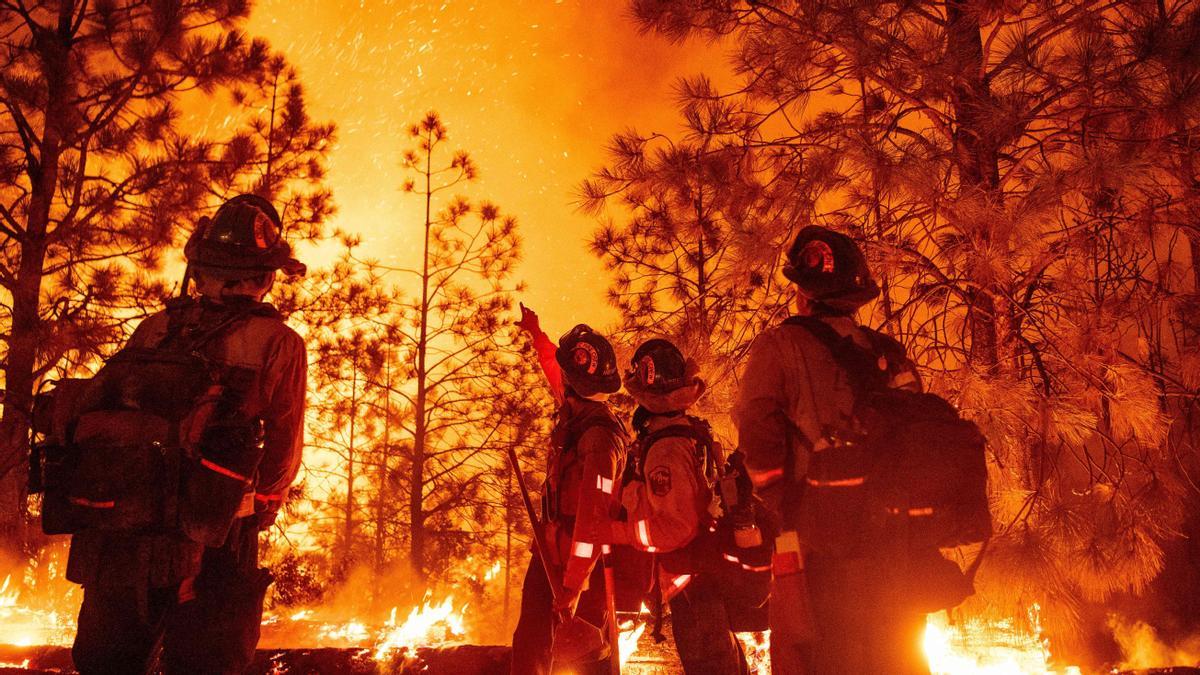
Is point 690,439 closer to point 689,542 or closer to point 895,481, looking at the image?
point 689,542

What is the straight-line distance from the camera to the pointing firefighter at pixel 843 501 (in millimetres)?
2289

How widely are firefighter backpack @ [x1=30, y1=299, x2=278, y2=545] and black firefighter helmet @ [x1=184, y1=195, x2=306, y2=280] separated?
400mm

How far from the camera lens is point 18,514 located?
693cm

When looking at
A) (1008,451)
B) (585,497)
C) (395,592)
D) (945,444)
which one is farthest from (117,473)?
(395,592)

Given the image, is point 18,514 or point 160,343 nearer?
A: point 160,343

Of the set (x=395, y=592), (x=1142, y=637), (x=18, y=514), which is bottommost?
(x=1142, y=637)

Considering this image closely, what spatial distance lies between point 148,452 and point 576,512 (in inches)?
66.1

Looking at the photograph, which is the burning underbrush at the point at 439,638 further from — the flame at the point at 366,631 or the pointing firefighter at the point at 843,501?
the pointing firefighter at the point at 843,501

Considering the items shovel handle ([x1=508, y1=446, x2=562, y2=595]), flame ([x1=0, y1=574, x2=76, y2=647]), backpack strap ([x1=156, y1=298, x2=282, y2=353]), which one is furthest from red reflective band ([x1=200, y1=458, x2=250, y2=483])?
flame ([x1=0, y1=574, x2=76, y2=647])

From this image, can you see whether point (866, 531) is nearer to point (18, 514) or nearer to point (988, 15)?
point (988, 15)

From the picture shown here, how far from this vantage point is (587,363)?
3.82m

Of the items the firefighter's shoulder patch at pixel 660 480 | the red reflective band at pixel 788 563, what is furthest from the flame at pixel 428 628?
the red reflective band at pixel 788 563

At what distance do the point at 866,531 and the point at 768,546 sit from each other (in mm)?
856

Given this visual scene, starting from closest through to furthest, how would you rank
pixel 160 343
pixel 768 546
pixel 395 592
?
1. pixel 160 343
2. pixel 768 546
3. pixel 395 592
